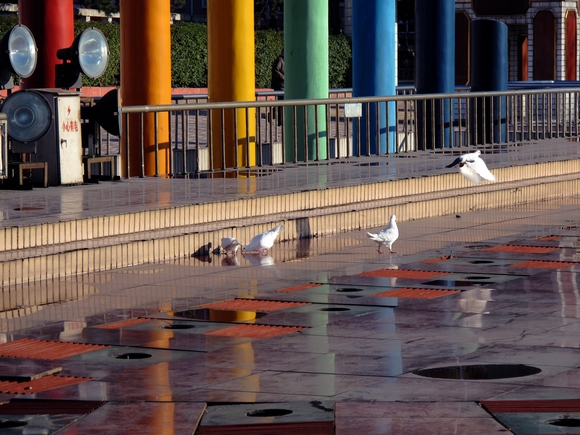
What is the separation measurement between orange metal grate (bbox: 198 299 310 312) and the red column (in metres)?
7.75

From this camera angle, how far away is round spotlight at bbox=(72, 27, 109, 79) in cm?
1323

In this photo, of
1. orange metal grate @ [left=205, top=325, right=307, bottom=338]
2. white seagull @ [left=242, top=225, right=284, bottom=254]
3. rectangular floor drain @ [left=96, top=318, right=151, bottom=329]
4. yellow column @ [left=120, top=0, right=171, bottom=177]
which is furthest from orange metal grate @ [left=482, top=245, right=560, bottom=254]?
yellow column @ [left=120, top=0, right=171, bottom=177]

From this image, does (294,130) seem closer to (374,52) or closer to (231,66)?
(231,66)

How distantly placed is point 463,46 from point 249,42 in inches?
1101

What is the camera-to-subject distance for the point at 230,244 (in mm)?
10953

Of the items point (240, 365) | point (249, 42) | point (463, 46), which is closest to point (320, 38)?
point (249, 42)

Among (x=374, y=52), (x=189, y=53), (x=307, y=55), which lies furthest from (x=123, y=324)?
(x=189, y=53)

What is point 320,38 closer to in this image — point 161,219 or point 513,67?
point 161,219

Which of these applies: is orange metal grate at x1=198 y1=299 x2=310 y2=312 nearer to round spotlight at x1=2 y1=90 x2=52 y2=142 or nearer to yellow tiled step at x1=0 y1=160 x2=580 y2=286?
yellow tiled step at x1=0 y1=160 x2=580 y2=286

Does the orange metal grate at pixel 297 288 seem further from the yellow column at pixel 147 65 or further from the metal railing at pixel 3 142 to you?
the yellow column at pixel 147 65

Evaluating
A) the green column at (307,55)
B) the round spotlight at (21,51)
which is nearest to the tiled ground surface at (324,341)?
the round spotlight at (21,51)

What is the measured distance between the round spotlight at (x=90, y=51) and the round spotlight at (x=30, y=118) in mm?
742

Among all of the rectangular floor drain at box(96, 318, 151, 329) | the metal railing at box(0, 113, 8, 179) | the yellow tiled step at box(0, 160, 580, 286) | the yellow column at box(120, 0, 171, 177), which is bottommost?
the rectangular floor drain at box(96, 318, 151, 329)

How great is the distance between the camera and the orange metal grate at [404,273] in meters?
9.61
